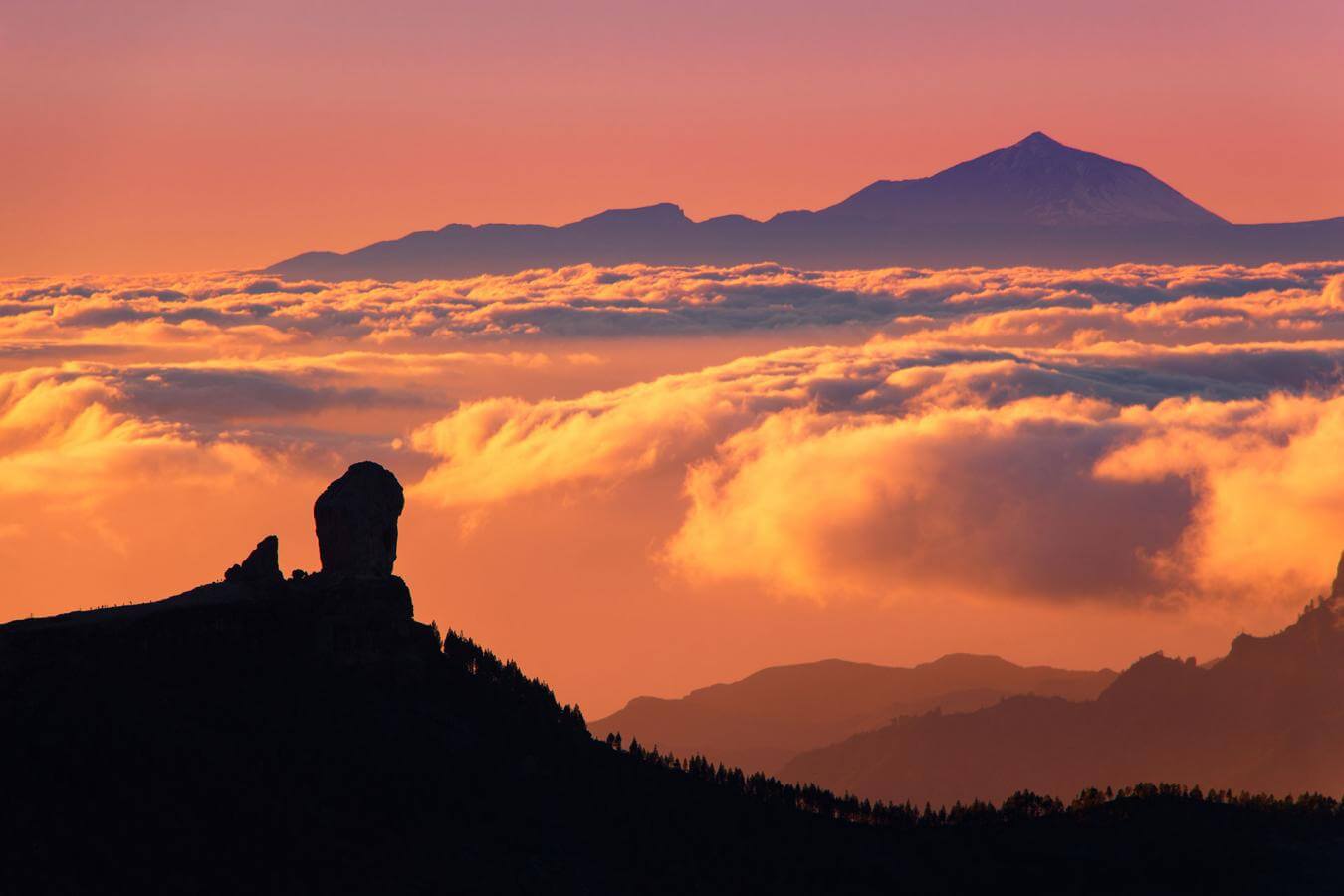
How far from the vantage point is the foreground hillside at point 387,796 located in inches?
3829

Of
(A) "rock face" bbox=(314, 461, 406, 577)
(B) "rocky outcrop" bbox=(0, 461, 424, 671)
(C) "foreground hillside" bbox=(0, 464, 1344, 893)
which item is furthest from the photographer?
(A) "rock face" bbox=(314, 461, 406, 577)

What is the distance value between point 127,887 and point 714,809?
4512cm

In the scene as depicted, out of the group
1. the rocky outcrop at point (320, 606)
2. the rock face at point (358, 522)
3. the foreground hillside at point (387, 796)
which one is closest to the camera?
the foreground hillside at point (387, 796)

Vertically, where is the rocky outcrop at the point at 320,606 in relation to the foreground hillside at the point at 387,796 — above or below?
above

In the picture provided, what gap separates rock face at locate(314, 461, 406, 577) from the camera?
387 feet

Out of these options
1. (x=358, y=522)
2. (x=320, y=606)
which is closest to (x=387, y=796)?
(x=320, y=606)

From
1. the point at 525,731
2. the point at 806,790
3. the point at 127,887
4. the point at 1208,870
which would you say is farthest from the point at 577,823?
the point at 1208,870

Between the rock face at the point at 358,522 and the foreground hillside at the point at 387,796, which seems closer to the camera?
the foreground hillside at the point at 387,796

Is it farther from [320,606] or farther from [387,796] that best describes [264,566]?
[387,796]

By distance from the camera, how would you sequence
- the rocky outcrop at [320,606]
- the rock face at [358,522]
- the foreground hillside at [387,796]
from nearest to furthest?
the foreground hillside at [387,796] < the rocky outcrop at [320,606] < the rock face at [358,522]

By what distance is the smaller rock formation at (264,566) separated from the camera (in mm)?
119000

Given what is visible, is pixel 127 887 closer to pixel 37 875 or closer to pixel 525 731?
pixel 37 875

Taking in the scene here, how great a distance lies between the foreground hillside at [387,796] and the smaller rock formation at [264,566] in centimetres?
17

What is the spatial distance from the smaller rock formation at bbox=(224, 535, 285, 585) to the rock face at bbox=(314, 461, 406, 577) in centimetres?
306
